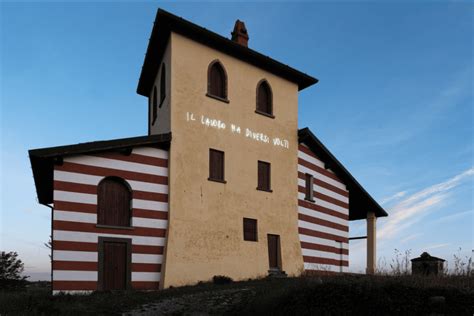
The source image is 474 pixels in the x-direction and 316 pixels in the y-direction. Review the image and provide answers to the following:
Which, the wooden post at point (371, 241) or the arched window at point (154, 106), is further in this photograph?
the wooden post at point (371, 241)

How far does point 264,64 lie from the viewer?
78.2 feet

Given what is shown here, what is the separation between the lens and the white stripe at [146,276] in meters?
18.2

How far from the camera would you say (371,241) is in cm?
3209

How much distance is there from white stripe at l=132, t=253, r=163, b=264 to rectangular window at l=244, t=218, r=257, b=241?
4.39 m

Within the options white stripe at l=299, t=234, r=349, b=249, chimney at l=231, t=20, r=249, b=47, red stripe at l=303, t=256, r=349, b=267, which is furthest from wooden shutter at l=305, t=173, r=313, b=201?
chimney at l=231, t=20, r=249, b=47

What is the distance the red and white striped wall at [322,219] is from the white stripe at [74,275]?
10957 millimetres

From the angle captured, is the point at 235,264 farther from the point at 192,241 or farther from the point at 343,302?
the point at 343,302

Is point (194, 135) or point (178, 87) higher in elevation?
point (178, 87)

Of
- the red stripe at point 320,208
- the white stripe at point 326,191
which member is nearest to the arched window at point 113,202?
the red stripe at point 320,208

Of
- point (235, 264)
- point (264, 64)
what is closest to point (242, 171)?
point (235, 264)

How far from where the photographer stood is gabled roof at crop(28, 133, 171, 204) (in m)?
16.5

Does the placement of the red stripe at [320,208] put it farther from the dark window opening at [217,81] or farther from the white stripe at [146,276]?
the white stripe at [146,276]

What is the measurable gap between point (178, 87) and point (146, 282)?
8176 mm

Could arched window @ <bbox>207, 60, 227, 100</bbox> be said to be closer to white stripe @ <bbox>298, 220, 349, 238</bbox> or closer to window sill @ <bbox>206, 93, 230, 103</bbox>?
window sill @ <bbox>206, 93, 230, 103</bbox>
